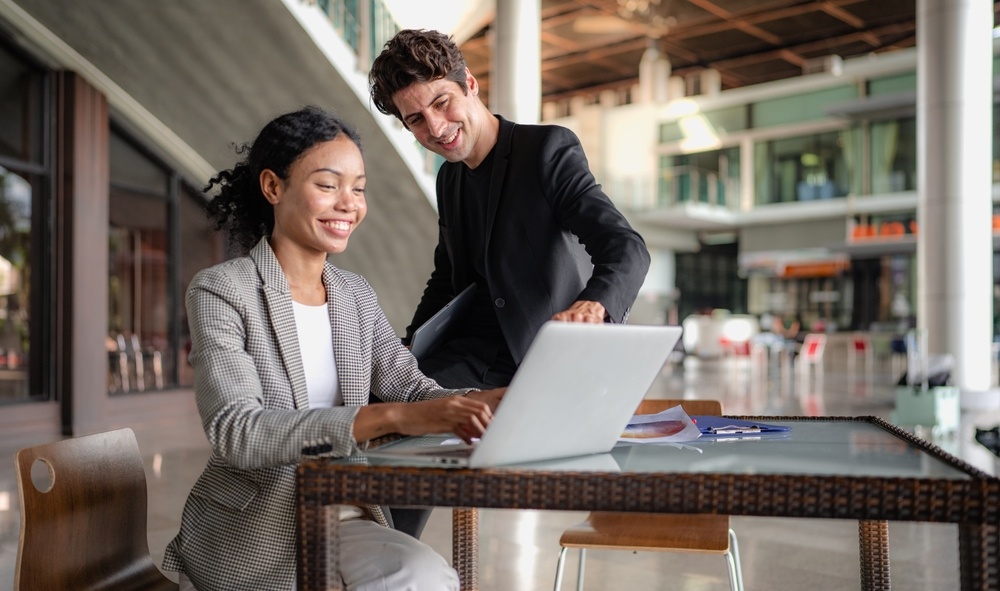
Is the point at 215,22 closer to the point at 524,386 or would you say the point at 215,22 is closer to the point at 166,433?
the point at 166,433

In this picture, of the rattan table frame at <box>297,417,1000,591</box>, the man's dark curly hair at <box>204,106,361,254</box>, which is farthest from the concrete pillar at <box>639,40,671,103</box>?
the rattan table frame at <box>297,417,1000,591</box>

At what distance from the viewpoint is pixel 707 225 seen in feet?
85.4

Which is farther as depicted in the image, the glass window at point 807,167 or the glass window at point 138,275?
the glass window at point 807,167

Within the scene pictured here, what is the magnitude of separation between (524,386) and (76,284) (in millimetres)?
8443

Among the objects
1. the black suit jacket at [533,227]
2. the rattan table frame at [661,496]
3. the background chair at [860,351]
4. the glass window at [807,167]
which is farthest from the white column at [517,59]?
the glass window at [807,167]

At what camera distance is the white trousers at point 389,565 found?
1.47 metres

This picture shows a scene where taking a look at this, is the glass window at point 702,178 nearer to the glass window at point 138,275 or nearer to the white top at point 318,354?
the glass window at point 138,275

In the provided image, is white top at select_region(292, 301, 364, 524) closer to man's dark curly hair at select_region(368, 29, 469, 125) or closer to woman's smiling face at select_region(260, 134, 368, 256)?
woman's smiling face at select_region(260, 134, 368, 256)

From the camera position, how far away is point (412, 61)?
2.26m

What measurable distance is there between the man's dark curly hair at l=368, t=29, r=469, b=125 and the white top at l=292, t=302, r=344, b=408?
0.72 meters

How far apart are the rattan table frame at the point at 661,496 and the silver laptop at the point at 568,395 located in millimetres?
62

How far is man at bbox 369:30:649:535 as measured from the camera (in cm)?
230

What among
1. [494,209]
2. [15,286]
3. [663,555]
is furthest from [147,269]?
[494,209]

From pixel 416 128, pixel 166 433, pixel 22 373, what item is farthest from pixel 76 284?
pixel 416 128
